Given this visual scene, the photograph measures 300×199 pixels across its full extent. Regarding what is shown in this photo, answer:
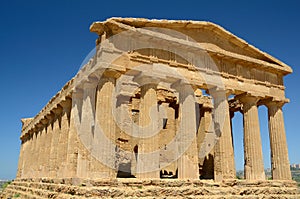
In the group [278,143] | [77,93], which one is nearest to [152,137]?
[77,93]

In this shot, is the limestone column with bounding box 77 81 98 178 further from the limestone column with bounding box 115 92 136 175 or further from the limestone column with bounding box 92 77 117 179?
the limestone column with bounding box 115 92 136 175

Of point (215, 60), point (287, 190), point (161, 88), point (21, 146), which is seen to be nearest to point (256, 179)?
point (287, 190)

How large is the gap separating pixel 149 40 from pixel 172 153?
9.46 meters

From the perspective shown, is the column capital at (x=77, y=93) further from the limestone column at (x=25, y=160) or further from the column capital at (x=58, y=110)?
the limestone column at (x=25, y=160)

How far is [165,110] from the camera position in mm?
21516

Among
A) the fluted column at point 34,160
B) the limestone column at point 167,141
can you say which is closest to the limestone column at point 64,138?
the fluted column at point 34,160

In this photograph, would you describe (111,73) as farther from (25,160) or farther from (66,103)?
(25,160)

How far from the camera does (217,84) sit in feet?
54.6

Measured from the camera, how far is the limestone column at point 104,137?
12641 millimetres

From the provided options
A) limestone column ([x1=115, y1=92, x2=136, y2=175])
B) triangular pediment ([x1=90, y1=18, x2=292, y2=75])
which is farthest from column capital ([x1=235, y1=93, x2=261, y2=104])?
limestone column ([x1=115, y1=92, x2=136, y2=175])

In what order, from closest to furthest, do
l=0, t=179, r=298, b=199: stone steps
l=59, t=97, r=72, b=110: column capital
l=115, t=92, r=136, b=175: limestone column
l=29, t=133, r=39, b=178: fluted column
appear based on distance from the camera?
l=0, t=179, r=298, b=199: stone steps → l=59, t=97, r=72, b=110: column capital → l=115, t=92, r=136, b=175: limestone column → l=29, t=133, r=39, b=178: fluted column

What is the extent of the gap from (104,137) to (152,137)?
230 cm

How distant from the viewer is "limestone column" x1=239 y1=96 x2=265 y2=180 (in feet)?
55.0

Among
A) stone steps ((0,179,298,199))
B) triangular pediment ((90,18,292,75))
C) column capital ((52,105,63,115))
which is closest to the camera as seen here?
stone steps ((0,179,298,199))
